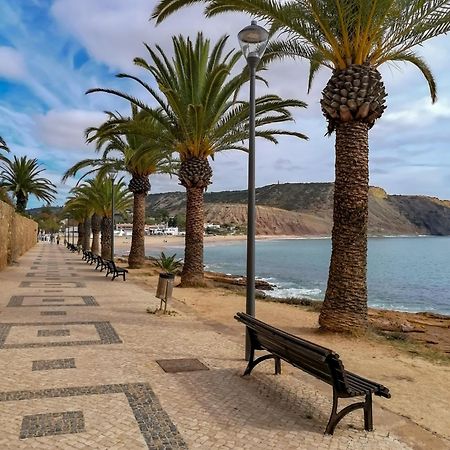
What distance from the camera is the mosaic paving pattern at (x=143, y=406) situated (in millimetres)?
3812

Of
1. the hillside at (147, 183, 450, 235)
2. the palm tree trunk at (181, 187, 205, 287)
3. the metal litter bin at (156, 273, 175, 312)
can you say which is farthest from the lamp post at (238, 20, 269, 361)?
the hillside at (147, 183, 450, 235)

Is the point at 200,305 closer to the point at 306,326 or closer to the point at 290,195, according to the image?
the point at 306,326

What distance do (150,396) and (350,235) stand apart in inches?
197

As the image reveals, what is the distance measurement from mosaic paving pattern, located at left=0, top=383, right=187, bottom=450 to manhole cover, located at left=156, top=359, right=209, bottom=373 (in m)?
0.76

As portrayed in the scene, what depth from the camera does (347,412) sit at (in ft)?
13.1

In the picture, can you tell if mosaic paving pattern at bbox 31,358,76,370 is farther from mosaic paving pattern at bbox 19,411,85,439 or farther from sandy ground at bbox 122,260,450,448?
sandy ground at bbox 122,260,450,448

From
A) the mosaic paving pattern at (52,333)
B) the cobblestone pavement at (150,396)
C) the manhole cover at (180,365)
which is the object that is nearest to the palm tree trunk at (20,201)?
the cobblestone pavement at (150,396)

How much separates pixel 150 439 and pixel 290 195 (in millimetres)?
164158

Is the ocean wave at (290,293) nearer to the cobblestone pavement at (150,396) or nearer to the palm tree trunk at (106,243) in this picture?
the palm tree trunk at (106,243)

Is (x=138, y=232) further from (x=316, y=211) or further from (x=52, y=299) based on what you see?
(x=316, y=211)

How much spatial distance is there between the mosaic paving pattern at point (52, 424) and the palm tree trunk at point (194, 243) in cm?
1191

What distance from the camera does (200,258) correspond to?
16.4 meters

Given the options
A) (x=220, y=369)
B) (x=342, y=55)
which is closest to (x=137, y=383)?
(x=220, y=369)

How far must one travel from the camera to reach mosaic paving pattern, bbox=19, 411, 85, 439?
3881mm
